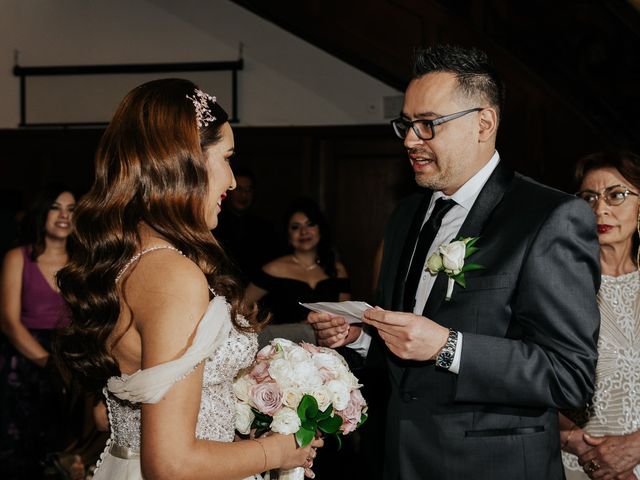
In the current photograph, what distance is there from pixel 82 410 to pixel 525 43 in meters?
4.04

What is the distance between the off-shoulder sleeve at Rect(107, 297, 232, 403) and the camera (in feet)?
5.65

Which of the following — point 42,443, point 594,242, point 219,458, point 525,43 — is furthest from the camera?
point 525,43

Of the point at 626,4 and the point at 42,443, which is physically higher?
the point at 626,4

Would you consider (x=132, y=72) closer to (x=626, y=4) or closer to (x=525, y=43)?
(x=525, y=43)

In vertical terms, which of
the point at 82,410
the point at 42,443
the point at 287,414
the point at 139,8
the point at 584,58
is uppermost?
the point at 139,8

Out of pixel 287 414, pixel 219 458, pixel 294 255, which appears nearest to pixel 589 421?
pixel 287 414

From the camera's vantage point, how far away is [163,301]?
5.70 ft

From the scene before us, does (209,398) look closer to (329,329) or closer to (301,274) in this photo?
(329,329)

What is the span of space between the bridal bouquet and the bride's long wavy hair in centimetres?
34

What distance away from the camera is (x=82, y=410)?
411 cm

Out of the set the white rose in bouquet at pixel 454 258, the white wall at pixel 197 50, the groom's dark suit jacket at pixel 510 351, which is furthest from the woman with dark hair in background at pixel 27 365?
the white wall at pixel 197 50

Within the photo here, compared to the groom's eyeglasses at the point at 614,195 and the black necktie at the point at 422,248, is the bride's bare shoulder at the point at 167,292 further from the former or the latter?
the groom's eyeglasses at the point at 614,195

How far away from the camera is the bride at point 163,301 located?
1736mm

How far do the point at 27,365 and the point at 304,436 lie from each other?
3280mm
